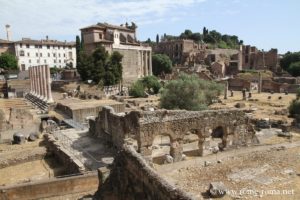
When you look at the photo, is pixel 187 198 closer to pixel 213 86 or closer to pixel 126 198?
pixel 126 198

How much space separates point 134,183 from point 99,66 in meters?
42.5

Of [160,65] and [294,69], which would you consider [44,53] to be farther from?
[294,69]

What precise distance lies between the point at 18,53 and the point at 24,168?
63953mm

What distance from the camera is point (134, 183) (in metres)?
10.2

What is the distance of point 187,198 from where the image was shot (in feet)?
23.9

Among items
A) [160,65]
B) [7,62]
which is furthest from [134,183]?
[160,65]

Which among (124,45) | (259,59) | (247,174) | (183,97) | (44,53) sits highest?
(124,45)

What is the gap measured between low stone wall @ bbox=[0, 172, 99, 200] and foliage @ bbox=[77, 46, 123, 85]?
36.7 m

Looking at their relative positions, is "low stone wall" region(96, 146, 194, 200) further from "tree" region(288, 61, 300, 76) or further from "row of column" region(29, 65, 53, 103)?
"tree" region(288, 61, 300, 76)

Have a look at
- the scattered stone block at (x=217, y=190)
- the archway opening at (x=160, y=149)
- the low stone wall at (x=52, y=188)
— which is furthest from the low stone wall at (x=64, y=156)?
the scattered stone block at (x=217, y=190)

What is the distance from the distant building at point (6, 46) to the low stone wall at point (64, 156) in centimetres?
6011

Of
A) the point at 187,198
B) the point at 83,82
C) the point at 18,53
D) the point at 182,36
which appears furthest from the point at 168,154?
the point at 182,36

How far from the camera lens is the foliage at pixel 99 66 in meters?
50.8

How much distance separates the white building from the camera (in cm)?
7619
